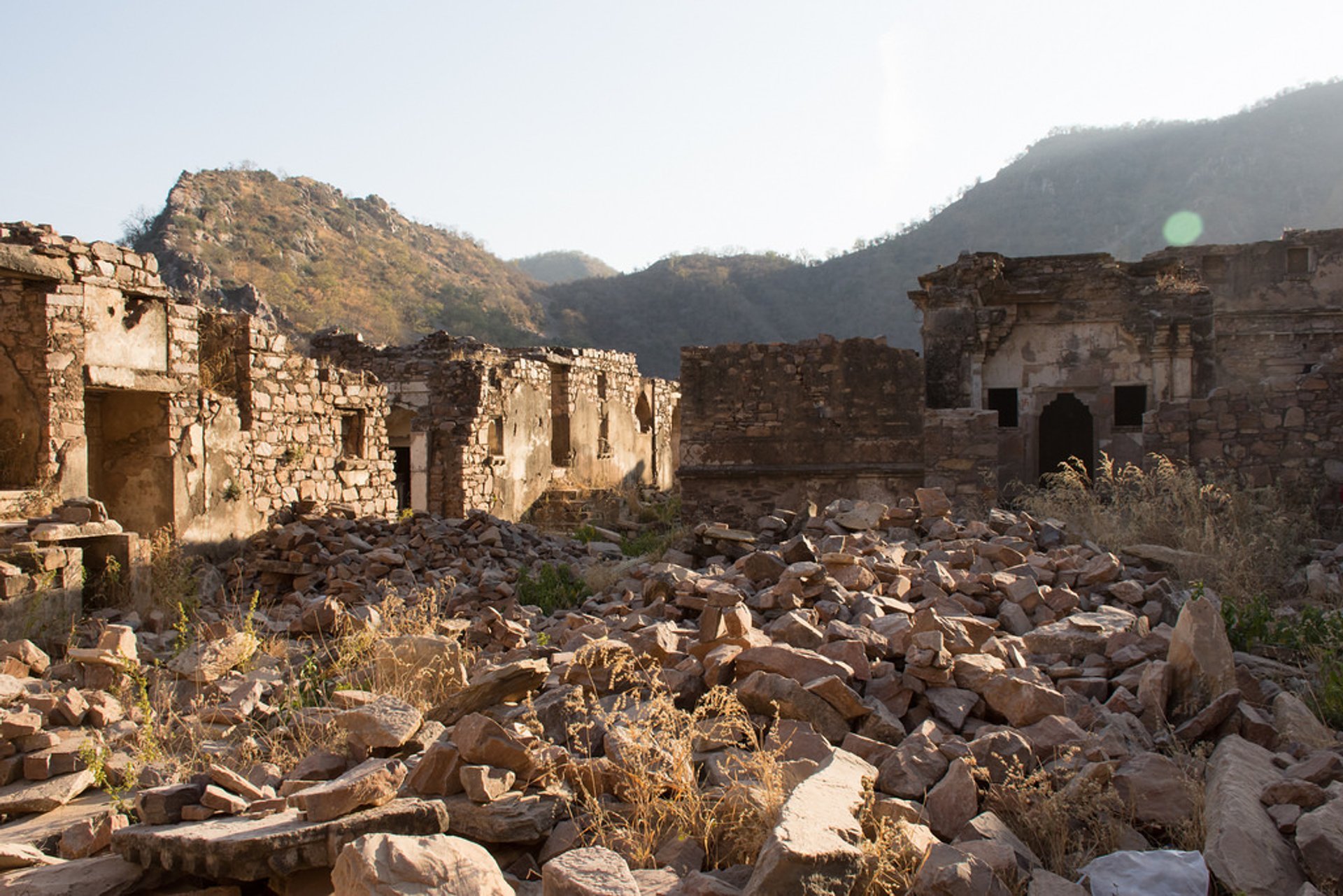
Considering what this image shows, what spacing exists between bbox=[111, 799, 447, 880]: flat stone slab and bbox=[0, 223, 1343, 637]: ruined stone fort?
4.48 meters

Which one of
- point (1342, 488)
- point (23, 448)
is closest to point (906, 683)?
point (23, 448)

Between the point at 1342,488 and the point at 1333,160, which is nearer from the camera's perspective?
the point at 1342,488

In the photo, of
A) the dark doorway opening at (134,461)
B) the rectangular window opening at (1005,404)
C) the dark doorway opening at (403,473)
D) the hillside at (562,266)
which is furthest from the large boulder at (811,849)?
the hillside at (562,266)

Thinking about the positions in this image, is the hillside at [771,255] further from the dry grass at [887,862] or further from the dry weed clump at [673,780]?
the dry grass at [887,862]

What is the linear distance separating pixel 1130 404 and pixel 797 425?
6254mm

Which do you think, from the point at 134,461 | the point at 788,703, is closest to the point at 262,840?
the point at 788,703

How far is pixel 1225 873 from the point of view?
9.10ft

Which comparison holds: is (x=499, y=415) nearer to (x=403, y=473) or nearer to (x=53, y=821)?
(x=403, y=473)

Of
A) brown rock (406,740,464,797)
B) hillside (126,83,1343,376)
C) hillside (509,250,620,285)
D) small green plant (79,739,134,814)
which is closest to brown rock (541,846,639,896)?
brown rock (406,740,464,797)

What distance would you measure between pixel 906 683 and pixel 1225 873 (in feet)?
5.49

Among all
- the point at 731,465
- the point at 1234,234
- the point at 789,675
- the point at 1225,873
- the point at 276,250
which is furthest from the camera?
the point at 1234,234

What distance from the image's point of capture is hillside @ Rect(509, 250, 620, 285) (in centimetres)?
7616

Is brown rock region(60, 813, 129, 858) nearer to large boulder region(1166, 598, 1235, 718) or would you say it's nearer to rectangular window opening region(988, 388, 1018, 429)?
large boulder region(1166, 598, 1235, 718)

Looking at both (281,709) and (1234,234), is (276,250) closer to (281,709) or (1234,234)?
(281,709)
